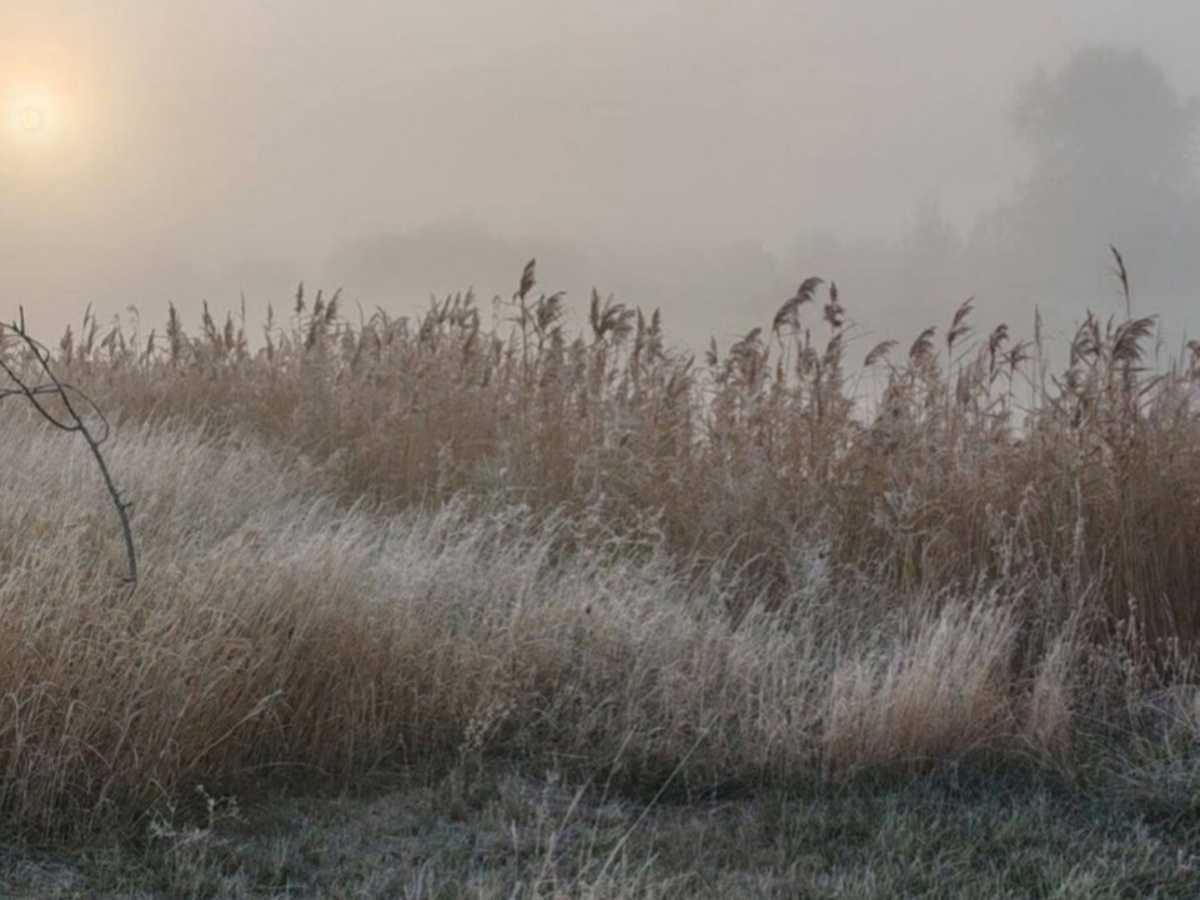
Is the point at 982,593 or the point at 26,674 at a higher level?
the point at 982,593

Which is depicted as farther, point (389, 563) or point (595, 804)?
point (389, 563)

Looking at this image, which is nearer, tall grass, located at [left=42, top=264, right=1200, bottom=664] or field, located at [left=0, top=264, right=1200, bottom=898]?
field, located at [left=0, top=264, right=1200, bottom=898]

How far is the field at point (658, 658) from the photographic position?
3217 mm

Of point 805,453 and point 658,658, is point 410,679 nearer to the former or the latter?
point 658,658

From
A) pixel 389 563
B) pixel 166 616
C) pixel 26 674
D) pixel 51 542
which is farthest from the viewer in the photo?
pixel 389 563

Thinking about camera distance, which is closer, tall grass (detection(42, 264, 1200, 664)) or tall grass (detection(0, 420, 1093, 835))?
tall grass (detection(0, 420, 1093, 835))

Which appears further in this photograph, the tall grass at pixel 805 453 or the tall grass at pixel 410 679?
the tall grass at pixel 805 453

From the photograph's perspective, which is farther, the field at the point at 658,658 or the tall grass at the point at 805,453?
the tall grass at the point at 805,453

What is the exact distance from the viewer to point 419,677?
402 cm

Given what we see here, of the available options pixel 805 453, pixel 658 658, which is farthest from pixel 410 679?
pixel 805 453

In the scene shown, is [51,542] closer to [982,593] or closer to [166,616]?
[166,616]

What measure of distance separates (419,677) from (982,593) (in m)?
2.89

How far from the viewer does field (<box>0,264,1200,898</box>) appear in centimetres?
322

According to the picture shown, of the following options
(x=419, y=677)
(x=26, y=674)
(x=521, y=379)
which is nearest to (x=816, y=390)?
(x=521, y=379)
